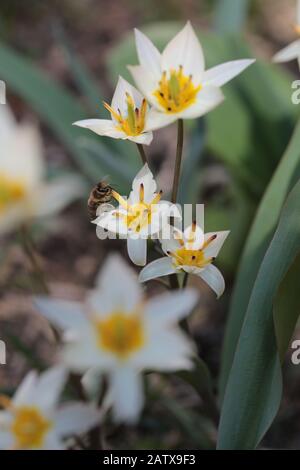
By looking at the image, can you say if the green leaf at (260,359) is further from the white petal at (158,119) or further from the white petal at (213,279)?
the white petal at (158,119)

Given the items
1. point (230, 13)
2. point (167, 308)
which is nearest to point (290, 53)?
point (167, 308)

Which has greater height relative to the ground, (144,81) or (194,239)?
(144,81)

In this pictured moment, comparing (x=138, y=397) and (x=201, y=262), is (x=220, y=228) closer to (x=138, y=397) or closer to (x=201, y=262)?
(x=201, y=262)

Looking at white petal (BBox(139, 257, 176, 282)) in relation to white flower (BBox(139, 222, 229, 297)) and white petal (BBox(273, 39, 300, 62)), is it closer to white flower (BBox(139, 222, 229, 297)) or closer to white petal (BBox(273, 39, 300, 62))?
white flower (BBox(139, 222, 229, 297))

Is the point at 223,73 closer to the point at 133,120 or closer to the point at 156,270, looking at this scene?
the point at 133,120

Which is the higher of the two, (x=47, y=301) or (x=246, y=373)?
(x=47, y=301)

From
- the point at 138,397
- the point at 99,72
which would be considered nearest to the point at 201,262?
the point at 138,397
